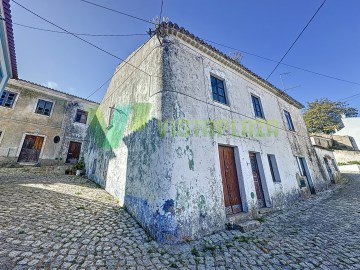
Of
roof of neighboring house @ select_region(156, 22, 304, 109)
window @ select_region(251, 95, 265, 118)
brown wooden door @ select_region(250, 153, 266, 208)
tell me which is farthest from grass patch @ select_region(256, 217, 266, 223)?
roof of neighboring house @ select_region(156, 22, 304, 109)

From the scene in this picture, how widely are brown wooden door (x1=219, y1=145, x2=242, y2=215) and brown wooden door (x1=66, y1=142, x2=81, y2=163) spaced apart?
13.9m

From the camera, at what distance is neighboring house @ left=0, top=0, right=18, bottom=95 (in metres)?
5.03

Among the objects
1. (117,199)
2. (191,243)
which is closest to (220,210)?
(191,243)

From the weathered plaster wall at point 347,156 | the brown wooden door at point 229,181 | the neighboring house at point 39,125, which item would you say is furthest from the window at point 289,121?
the weathered plaster wall at point 347,156

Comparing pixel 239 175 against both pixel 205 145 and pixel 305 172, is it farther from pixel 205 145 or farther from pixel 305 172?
pixel 305 172

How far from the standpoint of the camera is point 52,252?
3023mm

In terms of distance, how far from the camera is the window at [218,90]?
276 inches

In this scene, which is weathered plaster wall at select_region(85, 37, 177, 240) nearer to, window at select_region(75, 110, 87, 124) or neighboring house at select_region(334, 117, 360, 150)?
window at select_region(75, 110, 87, 124)

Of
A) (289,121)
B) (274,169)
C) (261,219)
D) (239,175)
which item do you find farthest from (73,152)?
(289,121)

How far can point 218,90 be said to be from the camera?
7234 mm

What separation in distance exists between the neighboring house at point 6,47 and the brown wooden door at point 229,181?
8110 mm

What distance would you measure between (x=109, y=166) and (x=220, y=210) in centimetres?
551

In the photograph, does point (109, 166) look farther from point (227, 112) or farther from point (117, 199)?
point (227, 112)

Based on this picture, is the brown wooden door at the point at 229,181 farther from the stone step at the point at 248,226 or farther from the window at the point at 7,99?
the window at the point at 7,99
